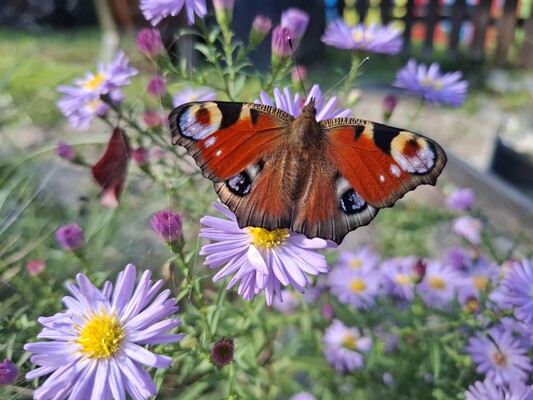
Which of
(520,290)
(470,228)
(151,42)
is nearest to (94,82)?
(151,42)

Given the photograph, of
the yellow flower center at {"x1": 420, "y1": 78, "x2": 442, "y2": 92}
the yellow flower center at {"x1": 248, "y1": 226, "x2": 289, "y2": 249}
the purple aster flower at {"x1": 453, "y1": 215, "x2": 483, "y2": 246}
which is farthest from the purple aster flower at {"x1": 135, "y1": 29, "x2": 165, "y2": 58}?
the purple aster flower at {"x1": 453, "y1": 215, "x2": 483, "y2": 246}

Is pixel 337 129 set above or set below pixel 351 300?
above

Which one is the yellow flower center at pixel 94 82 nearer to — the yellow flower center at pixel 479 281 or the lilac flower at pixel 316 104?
the lilac flower at pixel 316 104

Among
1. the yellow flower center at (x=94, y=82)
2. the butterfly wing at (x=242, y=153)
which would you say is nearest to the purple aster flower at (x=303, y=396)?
the butterfly wing at (x=242, y=153)

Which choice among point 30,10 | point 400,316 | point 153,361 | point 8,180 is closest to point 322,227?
point 153,361

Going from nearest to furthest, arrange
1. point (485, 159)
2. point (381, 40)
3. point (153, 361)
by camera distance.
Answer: point (153, 361), point (381, 40), point (485, 159)

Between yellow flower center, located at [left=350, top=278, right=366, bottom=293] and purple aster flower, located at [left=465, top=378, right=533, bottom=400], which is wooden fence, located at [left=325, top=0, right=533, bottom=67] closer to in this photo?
yellow flower center, located at [left=350, top=278, right=366, bottom=293]

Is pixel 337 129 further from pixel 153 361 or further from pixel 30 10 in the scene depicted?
pixel 30 10
